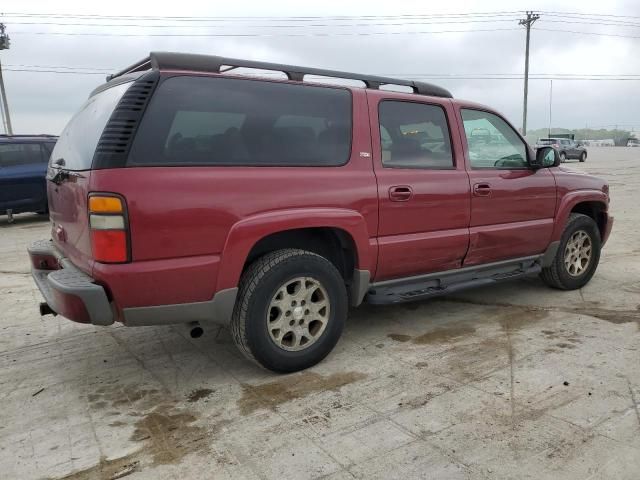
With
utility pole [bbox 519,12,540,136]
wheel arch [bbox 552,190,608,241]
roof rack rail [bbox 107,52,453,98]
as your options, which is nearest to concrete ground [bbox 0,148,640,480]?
wheel arch [bbox 552,190,608,241]

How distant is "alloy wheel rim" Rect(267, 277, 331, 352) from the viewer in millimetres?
3346

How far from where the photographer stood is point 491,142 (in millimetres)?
4570

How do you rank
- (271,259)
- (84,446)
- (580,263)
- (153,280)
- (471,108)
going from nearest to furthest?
(84,446) → (153,280) → (271,259) → (471,108) → (580,263)

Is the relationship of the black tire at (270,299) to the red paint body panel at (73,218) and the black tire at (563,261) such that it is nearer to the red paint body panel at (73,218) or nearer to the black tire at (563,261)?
the red paint body panel at (73,218)

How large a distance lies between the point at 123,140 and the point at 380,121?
5.86 feet

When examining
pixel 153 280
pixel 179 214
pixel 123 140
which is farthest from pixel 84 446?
pixel 123 140

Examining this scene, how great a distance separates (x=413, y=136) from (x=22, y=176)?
9.38 m

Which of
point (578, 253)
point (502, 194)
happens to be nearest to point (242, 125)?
point (502, 194)

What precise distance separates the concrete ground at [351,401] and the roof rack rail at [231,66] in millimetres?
1905

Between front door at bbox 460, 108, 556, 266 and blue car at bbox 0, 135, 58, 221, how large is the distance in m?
9.29

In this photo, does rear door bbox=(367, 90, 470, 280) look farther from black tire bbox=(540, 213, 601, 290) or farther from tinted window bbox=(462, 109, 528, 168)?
black tire bbox=(540, 213, 601, 290)

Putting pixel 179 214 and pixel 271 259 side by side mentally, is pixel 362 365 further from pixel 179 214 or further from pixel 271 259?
pixel 179 214

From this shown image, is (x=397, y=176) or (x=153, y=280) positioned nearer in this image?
(x=153, y=280)

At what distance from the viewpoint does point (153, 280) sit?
289 cm
